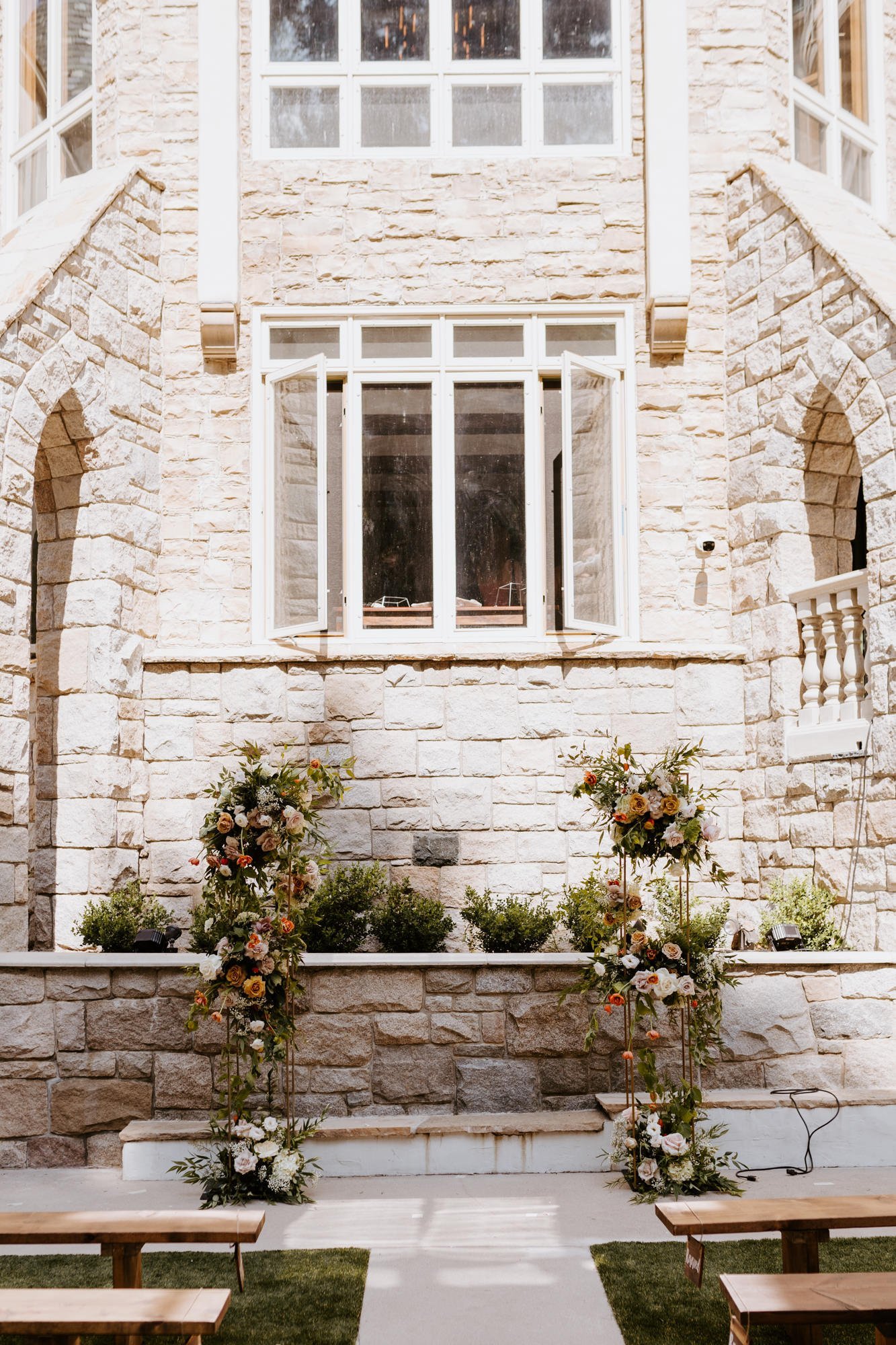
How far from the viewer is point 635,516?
848 cm

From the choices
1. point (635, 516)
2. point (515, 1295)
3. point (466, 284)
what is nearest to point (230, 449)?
point (466, 284)

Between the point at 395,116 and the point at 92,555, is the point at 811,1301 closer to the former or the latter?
the point at 92,555

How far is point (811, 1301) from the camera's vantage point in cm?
305

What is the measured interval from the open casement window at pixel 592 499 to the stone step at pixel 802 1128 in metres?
3.15

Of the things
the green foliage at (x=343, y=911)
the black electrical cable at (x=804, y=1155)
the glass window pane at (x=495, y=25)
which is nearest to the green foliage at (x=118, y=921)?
the green foliage at (x=343, y=911)

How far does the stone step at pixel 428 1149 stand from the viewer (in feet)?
19.1

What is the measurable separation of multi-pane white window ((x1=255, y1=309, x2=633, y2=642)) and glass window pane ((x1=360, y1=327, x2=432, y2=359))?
0.01 metres

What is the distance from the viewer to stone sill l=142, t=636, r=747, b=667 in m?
8.16

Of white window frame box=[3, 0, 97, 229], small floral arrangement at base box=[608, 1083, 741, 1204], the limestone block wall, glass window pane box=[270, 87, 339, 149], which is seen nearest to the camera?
small floral arrangement at base box=[608, 1083, 741, 1204]

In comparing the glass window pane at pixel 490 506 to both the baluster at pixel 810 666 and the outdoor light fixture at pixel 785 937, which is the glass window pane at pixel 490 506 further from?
the outdoor light fixture at pixel 785 937

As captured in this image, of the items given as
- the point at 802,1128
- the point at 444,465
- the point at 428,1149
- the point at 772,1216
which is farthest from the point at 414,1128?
the point at 444,465

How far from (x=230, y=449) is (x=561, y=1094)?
4.58 meters

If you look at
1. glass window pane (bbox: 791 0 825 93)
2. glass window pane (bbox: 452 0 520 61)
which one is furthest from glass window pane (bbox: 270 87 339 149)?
Result: glass window pane (bbox: 791 0 825 93)

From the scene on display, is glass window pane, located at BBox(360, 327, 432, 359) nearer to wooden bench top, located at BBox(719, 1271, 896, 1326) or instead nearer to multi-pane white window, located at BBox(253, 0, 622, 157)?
multi-pane white window, located at BBox(253, 0, 622, 157)
